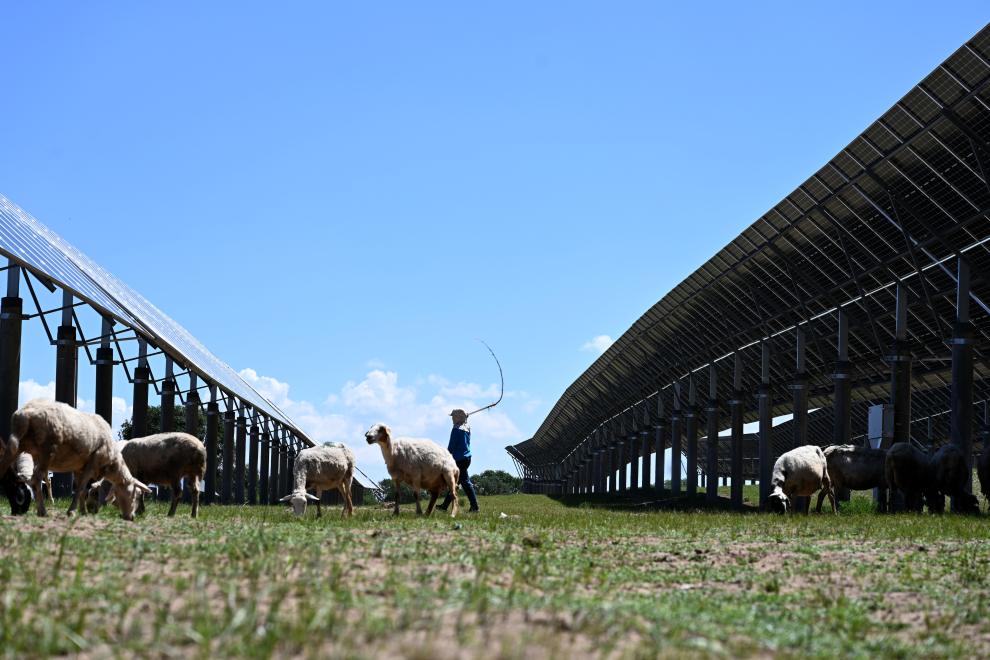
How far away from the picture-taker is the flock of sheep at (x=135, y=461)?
13.2 metres

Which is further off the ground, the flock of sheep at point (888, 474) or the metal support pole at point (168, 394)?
the metal support pole at point (168, 394)

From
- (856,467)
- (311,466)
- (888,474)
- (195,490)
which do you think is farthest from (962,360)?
(195,490)

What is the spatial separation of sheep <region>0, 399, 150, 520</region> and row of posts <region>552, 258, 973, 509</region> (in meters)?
18.2

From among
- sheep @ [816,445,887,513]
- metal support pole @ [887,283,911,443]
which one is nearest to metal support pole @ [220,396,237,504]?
metal support pole @ [887,283,911,443]

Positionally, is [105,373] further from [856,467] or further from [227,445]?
[227,445]

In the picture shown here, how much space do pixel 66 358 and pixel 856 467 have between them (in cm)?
1948

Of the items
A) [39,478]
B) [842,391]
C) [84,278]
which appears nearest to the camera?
[39,478]

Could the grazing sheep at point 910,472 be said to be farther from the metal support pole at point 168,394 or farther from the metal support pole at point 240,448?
the metal support pole at point 240,448

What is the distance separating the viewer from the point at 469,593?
7.03 metres

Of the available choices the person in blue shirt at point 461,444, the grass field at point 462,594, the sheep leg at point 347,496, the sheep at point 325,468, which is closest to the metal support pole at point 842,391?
the person in blue shirt at point 461,444

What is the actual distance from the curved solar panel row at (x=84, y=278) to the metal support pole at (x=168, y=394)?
0.77 metres

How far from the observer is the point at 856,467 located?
28.6 meters

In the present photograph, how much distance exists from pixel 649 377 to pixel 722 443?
43.1 metres

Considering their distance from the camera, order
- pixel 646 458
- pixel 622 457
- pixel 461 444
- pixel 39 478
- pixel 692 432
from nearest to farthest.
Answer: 1. pixel 39 478
2. pixel 461 444
3. pixel 692 432
4. pixel 646 458
5. pixel 622 457
